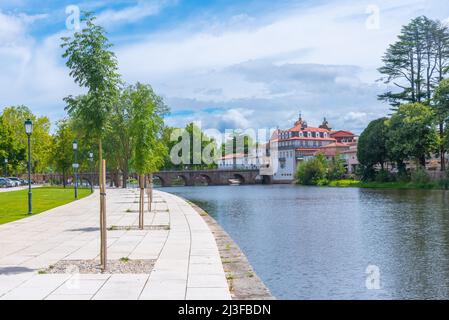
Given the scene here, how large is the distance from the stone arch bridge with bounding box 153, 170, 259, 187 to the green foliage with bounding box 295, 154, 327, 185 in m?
31.9

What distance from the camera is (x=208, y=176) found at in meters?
130

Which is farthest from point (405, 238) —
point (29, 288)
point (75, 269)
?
point (29, 288)

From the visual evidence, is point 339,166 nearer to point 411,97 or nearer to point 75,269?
point 411,97

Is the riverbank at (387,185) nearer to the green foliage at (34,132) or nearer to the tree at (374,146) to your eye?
the tree at (374,146)

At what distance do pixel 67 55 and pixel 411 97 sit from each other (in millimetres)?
67501

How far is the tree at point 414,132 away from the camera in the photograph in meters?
64.8

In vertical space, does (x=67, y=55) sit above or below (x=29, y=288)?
above

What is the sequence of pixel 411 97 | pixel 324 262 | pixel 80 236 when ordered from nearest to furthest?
pixel 324 262 < pixel 80 236 < pixel 411 97

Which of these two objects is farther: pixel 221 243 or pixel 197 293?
pixel 221 243

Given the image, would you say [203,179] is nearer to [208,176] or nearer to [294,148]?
[208,176]

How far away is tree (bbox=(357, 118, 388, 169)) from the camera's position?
79.3 metres

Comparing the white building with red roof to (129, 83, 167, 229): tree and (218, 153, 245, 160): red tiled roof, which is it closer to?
(218, 153, 245, 160): red tiled roof

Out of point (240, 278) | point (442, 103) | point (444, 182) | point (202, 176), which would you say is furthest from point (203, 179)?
point (240, 278)
